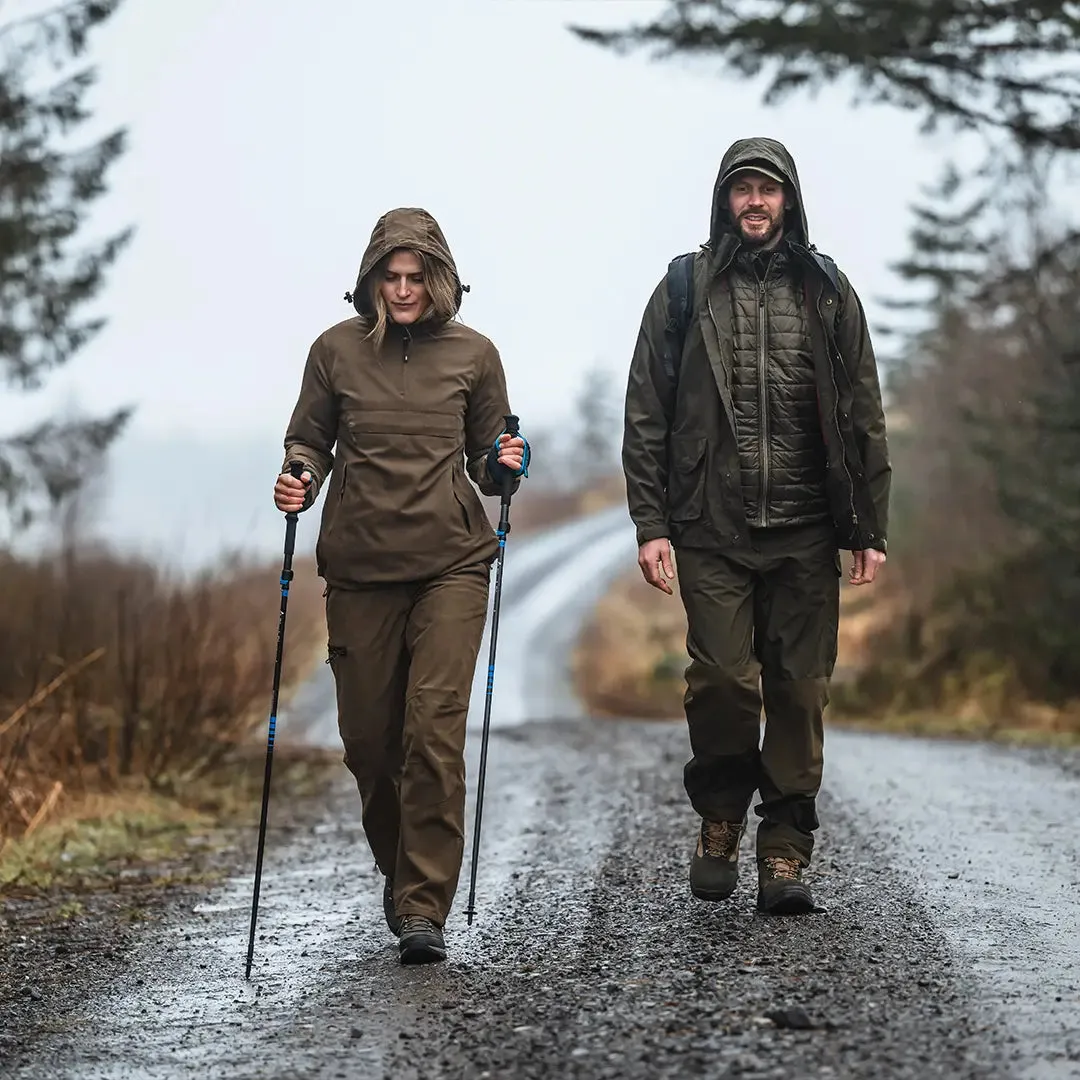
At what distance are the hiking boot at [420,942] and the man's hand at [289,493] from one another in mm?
1357

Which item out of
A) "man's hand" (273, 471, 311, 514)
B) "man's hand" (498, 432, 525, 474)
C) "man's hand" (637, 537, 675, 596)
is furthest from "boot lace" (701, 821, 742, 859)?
"man's hand" (273, 471, 311, 514)

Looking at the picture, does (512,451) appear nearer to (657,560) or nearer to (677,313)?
(657,560)

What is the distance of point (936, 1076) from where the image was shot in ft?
11.8

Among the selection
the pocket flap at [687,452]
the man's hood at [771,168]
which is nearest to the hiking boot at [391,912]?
the pocket flap at [687,452]

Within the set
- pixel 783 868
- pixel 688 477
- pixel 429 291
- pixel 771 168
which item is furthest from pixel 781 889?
pixel 771 168

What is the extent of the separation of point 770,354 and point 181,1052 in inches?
113

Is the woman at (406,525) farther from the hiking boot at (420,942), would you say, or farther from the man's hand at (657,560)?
the man's hand at (657,560)

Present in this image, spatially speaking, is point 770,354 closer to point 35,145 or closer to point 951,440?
point 35,145

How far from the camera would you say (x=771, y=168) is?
18.8 feet

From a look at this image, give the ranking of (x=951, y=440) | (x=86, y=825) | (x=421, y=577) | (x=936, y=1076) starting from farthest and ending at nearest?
1. (x=951, y=440)
2. (x=86, y=825)
3. (x=421, y=577)
4. (x=936, y=1076)

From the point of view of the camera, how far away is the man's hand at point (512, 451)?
5.66m

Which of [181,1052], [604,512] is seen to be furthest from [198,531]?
[604,512]

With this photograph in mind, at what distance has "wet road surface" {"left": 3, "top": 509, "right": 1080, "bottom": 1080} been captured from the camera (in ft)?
12.9

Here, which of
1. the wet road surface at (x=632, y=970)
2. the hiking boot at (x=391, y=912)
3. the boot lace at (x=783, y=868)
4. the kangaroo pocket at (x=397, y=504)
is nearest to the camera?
the wet road surface at (x=632, y=970)
